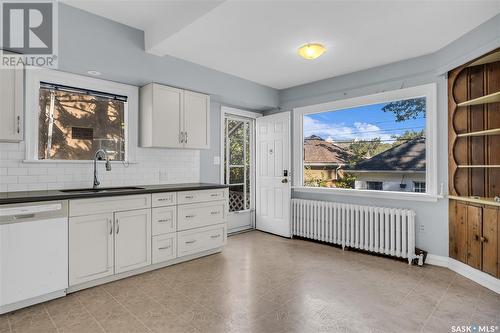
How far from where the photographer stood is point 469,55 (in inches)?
112

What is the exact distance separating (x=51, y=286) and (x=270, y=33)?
3.18 meters

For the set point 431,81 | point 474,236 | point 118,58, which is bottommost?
point 474,236

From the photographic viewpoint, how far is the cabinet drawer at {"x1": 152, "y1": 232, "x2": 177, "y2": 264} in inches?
126

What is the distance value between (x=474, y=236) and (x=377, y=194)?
1165 mm

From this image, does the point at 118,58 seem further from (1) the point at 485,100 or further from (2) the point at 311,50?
(1) the point at 485,100

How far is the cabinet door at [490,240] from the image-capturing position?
9.05 ft

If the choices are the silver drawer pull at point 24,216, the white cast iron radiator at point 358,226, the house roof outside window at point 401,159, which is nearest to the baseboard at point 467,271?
the white cast iron radiator at point 358,226

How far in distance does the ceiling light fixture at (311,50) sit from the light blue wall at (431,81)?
1.16 metres

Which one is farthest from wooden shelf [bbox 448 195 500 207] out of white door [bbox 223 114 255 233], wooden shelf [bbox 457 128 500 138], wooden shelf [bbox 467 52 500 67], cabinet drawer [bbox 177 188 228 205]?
white door [bbox 223 114 255 233]

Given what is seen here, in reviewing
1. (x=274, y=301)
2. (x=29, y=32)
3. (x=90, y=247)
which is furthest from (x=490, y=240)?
(x=29, y=32)

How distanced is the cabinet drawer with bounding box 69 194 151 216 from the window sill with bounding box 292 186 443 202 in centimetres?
266

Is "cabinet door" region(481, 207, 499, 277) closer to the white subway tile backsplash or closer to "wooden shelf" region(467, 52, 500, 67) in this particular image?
"wooden shelf" region(467, 52, 500, 67)

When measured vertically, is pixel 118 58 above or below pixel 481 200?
above

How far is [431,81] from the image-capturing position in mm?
3455
